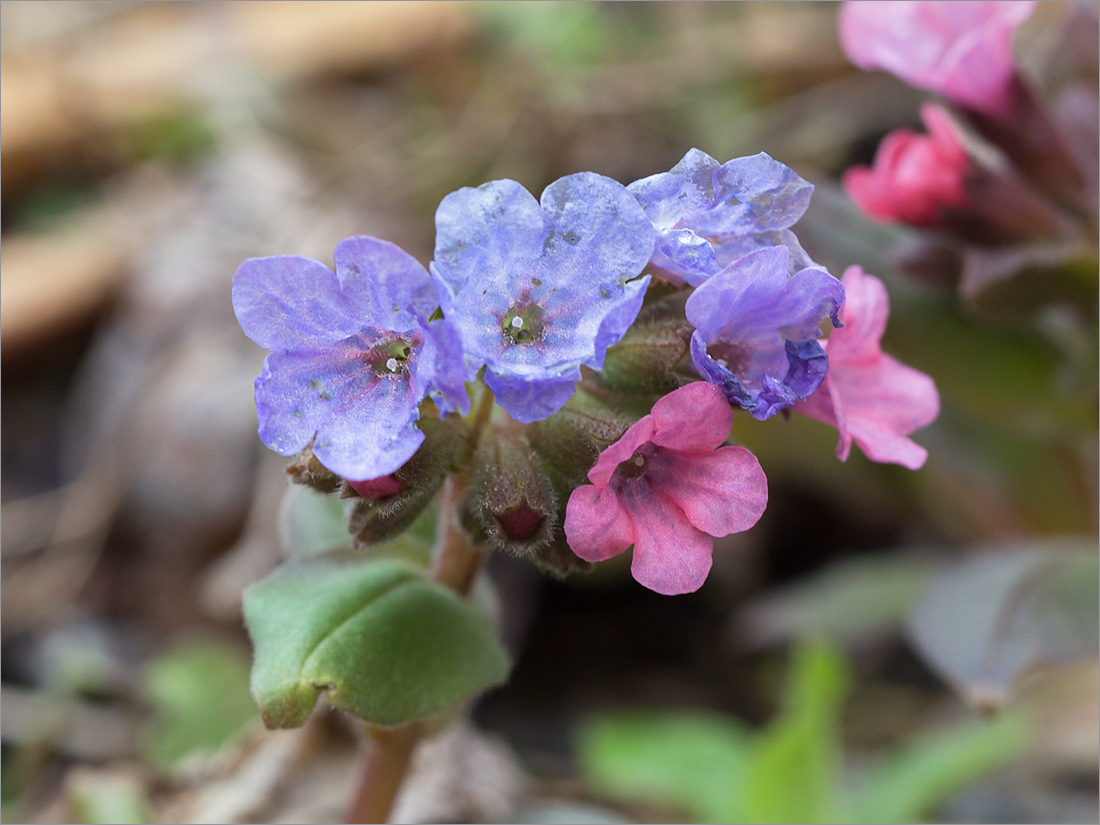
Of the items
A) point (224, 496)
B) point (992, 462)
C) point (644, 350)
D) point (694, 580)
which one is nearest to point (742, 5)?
point (992, 462)

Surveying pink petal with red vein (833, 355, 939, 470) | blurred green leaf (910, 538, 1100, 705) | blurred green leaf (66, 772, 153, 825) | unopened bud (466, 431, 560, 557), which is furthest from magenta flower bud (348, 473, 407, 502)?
blurred green leaf (910, 538, 1100, 705)

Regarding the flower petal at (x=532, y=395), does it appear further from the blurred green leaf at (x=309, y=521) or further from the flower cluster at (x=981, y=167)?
the flower cluster at (x=981, y=167)

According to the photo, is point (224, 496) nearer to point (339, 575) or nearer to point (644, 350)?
point (339, 575)

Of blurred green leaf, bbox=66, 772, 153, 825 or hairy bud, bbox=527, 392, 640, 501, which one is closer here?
hairy bud, bbox=527, 392, 640, 501

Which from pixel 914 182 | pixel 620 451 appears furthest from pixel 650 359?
pixel 914 182

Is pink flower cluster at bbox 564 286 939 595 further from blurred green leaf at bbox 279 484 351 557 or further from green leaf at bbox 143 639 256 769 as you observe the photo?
green leaf at bbox 143 639 256 769

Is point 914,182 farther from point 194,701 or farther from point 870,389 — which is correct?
point 194,701
